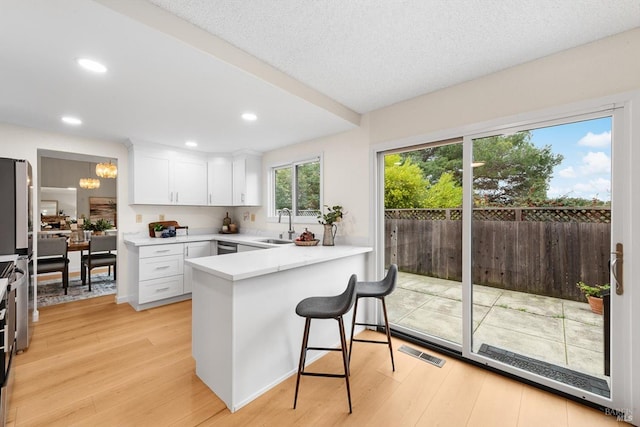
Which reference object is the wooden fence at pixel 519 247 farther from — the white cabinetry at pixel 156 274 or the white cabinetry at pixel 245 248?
the white cabinetry at pixel 156 274

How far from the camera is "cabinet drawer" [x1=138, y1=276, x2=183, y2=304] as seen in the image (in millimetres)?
3431

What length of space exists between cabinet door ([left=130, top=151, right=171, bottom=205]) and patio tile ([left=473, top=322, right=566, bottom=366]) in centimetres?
425

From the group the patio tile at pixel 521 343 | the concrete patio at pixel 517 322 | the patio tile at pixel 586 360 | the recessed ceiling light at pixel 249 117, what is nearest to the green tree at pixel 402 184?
the concrete patio at pixel 517 322

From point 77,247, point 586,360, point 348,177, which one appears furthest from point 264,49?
point 77,247

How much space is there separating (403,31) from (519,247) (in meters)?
1.88

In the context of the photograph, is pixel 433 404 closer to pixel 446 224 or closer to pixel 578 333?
pixel 578 333

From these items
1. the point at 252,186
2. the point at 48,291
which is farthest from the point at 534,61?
the point at 48,291

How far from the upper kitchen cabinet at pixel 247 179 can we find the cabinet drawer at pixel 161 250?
3.70 ft

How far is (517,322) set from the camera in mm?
2238

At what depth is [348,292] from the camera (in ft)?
5.65

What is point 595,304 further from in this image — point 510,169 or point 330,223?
point 330,223

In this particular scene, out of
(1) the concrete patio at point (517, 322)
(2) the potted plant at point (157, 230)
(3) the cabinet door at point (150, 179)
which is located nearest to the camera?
(1) the concrete patio at point (517, 322)

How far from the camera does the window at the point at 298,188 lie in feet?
12.1

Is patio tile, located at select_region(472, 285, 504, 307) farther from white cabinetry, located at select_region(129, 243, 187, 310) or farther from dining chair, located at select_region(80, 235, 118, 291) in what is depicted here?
dining chair, located at select_region(80, 235, 118, 291)
